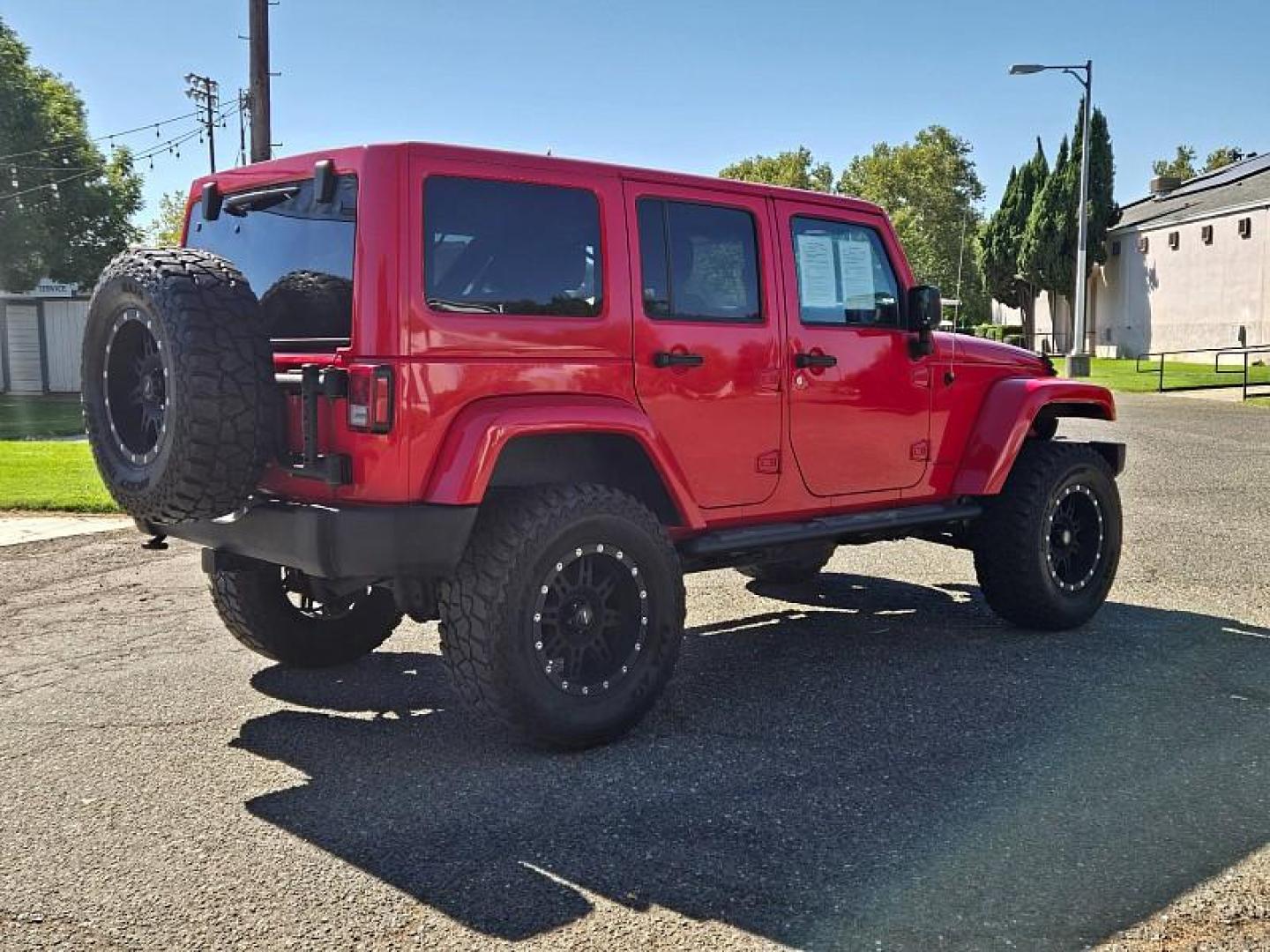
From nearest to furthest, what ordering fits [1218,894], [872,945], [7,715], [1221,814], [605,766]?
[872,945], [1218,894], [1221,814], [605,766], [7,715]

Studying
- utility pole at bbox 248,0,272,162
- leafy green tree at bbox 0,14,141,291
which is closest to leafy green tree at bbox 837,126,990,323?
leafy green tree at bbox 0,14,141,291

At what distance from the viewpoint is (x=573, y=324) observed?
4348 millimetres

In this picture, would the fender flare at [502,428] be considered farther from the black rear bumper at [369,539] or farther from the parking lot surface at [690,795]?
the parking lot surface at [690,795]

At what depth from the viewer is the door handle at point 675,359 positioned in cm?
458

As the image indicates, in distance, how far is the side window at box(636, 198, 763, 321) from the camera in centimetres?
467

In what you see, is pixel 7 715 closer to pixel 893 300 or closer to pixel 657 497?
pixel 657 497

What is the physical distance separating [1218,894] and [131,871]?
9.89 feet

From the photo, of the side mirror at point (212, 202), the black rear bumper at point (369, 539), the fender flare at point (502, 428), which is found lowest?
the black rear bumper at point (369, 539)

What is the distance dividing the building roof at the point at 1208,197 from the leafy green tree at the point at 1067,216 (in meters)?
1.18

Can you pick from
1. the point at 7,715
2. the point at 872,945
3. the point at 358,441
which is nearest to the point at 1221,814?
the point at 872,945

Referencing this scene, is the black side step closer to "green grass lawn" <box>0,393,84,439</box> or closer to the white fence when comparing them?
"green grass lawn" <box>0,393,84,439</box>

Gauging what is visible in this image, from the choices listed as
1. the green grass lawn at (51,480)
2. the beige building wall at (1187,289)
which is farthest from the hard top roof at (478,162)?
the beige building wall at (1187,289)

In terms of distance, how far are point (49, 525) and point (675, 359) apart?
6.97 m

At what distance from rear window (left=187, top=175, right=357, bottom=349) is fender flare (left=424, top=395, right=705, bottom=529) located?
1.78ft
